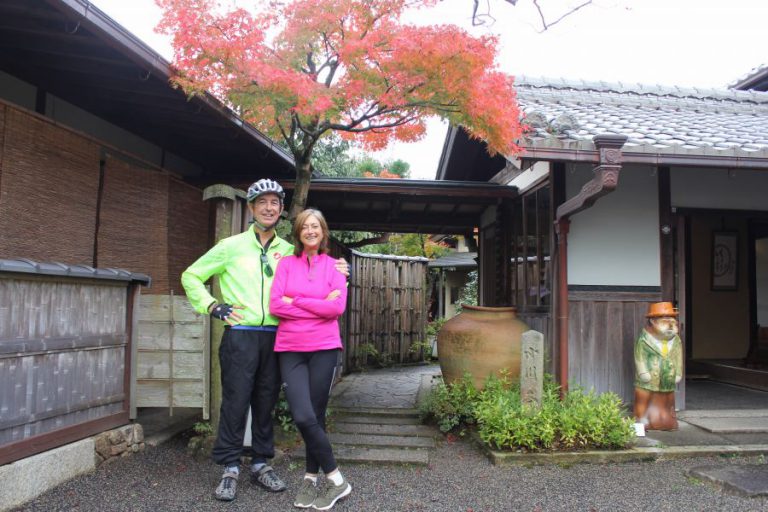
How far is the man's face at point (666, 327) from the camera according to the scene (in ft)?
16.7

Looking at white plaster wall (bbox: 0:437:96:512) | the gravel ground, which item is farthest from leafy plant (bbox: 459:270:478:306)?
white plaster wall (bbox: 0:437:96:512)

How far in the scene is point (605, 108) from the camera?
23.7ft

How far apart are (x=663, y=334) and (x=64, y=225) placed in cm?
532

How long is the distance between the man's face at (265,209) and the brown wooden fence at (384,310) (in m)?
5.26

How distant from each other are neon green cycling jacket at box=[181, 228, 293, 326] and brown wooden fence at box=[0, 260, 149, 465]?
0.98 meters

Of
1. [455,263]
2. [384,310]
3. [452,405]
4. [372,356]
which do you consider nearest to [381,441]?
[452,405]

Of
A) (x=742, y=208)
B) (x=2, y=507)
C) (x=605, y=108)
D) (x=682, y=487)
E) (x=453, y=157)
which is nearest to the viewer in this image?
(x=2, y=507)

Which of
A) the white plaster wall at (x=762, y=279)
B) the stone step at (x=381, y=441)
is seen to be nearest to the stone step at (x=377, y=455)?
the stone step at (x=381, y=441)

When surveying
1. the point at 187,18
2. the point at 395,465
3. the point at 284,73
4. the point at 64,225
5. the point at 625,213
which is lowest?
the point at 395,465

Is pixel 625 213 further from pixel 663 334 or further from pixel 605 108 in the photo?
pixel 605 108

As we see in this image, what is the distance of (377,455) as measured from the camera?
15.2ft

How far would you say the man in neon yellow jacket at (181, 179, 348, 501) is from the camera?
139 inches

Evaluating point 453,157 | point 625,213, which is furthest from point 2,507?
point 453,157

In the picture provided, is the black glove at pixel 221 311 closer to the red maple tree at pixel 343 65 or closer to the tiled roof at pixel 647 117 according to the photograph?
the red maple tree at pixel 343 65
